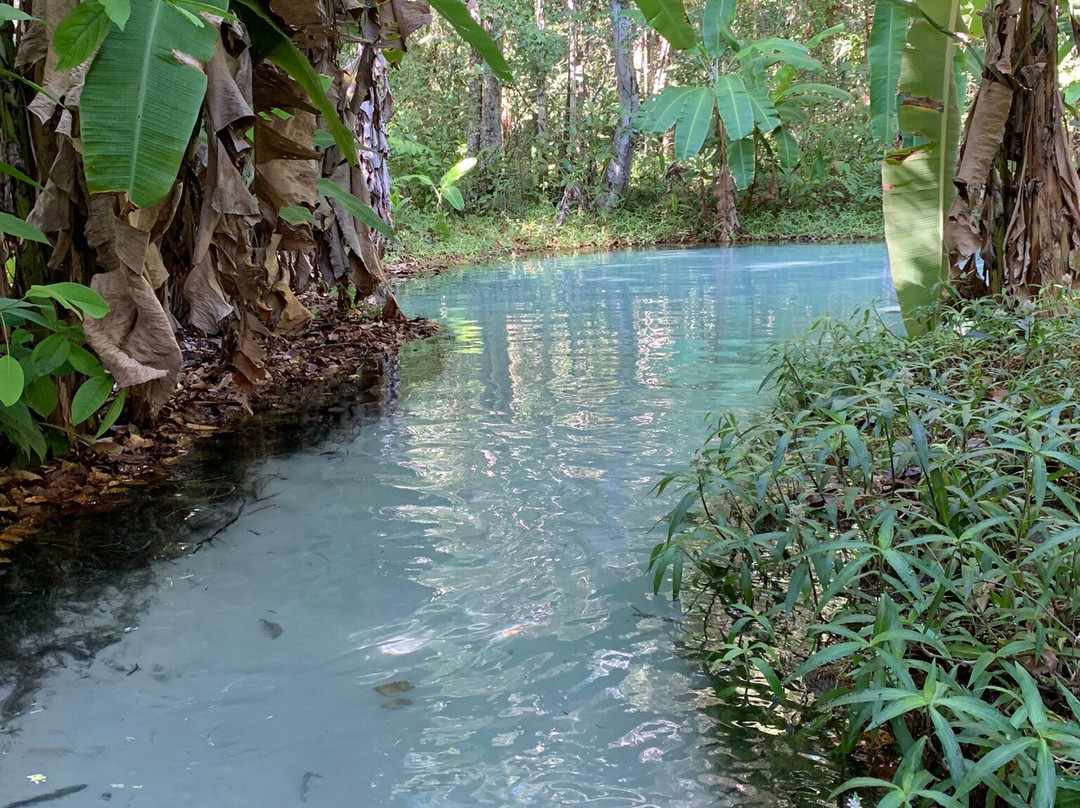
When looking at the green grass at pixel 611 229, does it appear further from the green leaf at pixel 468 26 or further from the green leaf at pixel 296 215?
the green leaf at pixel 468 26

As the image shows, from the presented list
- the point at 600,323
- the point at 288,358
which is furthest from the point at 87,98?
the point at 600,323

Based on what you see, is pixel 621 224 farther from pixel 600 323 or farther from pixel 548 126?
pixel 600 323

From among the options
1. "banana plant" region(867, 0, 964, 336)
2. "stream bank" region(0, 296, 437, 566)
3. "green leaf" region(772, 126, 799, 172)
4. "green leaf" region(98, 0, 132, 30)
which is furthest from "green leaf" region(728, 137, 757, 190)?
"green leaf" region(98, 0, 132, 30)

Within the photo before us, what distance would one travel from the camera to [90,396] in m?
3.23

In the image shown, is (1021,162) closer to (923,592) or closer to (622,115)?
(923,592)

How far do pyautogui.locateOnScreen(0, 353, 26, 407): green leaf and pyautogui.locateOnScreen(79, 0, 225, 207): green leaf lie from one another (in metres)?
0.60

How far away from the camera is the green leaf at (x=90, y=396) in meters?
3.21

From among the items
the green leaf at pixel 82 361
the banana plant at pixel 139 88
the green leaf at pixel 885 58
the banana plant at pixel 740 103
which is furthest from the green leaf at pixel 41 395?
the banana plant at pixel 740 103

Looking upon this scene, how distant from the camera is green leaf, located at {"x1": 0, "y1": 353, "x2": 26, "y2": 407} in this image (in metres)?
2.49

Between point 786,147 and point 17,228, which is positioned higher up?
point 786,147

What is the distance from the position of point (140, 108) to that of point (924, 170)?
3.58 meters

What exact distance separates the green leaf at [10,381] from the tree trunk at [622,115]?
16071 millimetres

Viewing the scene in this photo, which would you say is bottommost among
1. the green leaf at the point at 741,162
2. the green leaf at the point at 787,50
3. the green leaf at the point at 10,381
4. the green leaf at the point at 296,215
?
the green leaf at the point at 10,381

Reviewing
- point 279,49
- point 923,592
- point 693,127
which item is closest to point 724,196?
point 693,127
